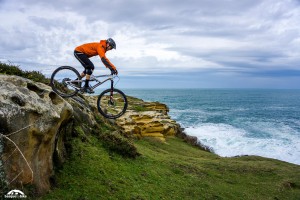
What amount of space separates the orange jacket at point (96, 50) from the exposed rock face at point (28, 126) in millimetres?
2929

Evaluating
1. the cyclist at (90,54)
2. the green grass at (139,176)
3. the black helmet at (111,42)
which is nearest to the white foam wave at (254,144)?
the green grass at (139,176)

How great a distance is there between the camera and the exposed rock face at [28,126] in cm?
955

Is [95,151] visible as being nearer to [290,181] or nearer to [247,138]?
[290,181]

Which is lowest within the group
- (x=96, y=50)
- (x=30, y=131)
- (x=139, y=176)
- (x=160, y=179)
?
(x=160, y=179)

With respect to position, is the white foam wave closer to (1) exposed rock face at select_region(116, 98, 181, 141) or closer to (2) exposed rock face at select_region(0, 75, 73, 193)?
(1) exposed rock face at select_region(116, 98, 181, 141)

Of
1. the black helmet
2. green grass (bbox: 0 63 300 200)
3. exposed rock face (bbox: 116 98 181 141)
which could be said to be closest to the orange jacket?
the black helmet

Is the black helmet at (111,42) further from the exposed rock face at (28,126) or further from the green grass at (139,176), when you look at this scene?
the green grass at (139,176)

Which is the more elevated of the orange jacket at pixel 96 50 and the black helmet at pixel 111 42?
the black helmet at pixel 111 42

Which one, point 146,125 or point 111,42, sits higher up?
point 111,42

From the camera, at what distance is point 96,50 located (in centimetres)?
1396

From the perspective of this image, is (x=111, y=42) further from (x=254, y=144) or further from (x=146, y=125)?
(x=254, y=144)

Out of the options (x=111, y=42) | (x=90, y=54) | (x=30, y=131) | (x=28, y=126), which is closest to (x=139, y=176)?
(x=90, y=54)

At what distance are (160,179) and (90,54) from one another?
877 cm

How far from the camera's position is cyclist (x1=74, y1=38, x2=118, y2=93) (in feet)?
44.7
